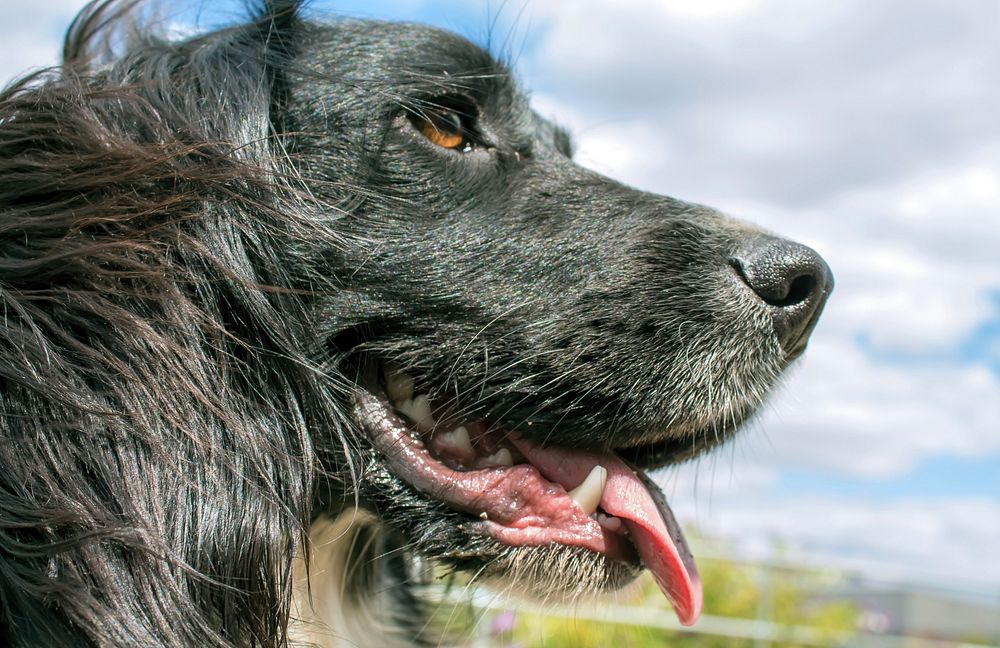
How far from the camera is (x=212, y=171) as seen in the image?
6.80ft

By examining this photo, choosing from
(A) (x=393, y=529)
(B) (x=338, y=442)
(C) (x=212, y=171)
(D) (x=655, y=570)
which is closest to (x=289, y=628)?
(A) (x=393, y=529)

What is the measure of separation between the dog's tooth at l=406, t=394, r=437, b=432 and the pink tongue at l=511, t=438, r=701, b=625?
0.20 metres

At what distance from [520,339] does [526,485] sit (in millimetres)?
337

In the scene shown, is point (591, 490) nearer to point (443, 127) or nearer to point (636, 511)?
point (636, 511)

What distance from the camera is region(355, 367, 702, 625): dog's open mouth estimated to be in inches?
88.0

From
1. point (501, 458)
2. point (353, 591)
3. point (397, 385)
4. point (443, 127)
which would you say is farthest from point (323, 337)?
point (353, 591)

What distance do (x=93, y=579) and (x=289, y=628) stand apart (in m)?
0.67

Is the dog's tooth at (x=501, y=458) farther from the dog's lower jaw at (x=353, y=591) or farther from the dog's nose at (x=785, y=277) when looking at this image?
the dog's nose at (x=785, y=277)

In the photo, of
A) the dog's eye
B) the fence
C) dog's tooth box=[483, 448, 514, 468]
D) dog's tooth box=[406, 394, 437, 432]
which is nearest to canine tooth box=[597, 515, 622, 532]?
dog's tooth box=[483, 448, 514, 468]

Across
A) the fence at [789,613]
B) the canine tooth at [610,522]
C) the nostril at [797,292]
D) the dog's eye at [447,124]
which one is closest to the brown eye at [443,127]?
the dog's eye at [447,124]

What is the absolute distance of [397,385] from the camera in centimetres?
230

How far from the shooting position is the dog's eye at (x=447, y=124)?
8.12 feet

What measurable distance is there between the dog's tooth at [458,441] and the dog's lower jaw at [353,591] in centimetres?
25

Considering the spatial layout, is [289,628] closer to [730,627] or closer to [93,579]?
[93,579]
